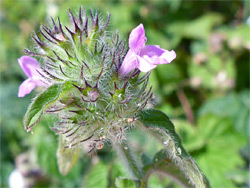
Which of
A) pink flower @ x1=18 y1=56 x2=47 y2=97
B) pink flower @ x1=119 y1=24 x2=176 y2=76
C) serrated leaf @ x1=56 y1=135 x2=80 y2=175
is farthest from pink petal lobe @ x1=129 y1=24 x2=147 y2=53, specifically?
serrated leaf @ x1=56 y1=135 x2=80 y2=175

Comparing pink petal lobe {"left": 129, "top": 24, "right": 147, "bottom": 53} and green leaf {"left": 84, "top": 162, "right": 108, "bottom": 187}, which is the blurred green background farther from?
pink petal lobe {"left": 129, "top": 24, "right": 147, "bottom": 53}

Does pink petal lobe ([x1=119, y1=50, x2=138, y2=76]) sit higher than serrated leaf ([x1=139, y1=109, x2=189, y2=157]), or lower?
higher

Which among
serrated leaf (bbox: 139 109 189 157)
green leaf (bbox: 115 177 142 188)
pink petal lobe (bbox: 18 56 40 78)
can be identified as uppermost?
pink petal lobe (bbox: 18 56 40 78)

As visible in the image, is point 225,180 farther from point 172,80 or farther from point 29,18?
point 29,18

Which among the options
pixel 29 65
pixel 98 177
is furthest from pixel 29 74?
pixel 98 177

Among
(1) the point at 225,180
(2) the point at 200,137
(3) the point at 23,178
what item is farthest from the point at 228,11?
(3) the point at 23,178

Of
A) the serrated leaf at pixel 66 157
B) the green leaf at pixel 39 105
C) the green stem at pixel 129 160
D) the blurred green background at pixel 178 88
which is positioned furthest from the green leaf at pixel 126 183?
the blurred green background at pixel 178 88
